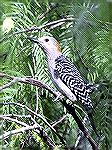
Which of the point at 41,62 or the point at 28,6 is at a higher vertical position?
the point at 28,6

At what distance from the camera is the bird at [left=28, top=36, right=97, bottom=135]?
1008mm

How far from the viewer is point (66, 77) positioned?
1049 millimetres

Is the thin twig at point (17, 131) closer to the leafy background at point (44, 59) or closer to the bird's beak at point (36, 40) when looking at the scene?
the leafy background at point (44, 59)

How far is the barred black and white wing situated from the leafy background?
0.02 metres

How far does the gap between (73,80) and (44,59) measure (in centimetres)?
9

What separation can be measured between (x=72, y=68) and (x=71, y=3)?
0.53 ft

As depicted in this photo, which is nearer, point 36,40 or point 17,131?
point 17,131

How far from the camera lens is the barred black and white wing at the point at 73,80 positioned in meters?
1.01

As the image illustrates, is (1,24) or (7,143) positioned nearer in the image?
(7,143)

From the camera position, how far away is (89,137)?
990 millimetres

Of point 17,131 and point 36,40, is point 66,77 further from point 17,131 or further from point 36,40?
point 17,131

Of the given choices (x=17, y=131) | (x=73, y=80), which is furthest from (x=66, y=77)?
(x=17, y=131)

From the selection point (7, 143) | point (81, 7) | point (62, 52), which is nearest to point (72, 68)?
point (62, 52)

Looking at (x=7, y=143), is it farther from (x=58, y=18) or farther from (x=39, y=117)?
(x=58, y=18)
